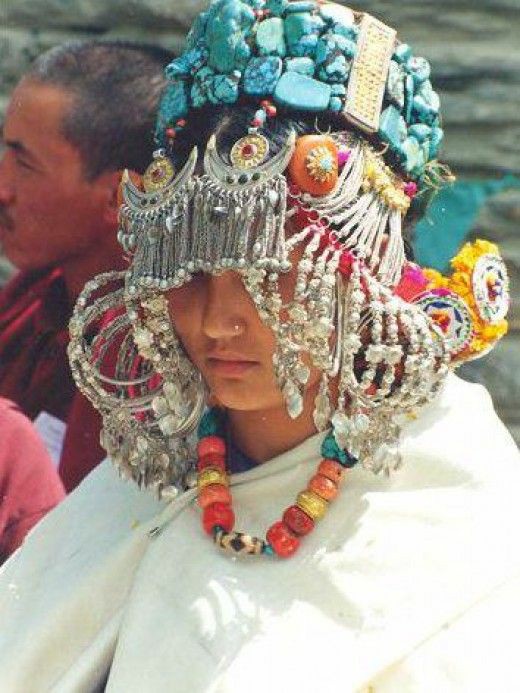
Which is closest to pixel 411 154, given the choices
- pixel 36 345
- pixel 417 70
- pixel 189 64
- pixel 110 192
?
pixel 417 70

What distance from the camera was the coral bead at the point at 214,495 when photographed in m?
2.59

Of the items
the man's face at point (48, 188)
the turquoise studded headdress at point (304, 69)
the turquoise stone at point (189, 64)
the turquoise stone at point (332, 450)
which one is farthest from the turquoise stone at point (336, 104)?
the man's face at point (48, 188)

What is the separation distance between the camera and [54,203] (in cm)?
417

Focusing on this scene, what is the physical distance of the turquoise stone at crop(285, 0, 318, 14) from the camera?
2.44 metres

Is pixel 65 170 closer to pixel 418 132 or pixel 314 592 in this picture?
pixel 418 132

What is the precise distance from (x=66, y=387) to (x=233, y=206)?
6.48 ft

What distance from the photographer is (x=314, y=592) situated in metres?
2.41

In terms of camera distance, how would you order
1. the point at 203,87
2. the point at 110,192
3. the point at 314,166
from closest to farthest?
the point at 314,166, the point at 203,87, the point at 110,192

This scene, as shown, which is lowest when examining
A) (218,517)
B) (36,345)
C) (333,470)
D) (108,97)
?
(36,345)

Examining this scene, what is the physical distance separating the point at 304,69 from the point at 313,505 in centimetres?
65

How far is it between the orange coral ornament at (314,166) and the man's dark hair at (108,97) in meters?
1.85

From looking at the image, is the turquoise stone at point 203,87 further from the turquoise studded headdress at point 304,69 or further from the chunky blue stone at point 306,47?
the chunky blue stone at point 306,47

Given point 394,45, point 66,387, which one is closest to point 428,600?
point 394,45

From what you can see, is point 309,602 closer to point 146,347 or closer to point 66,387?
point 146,347
